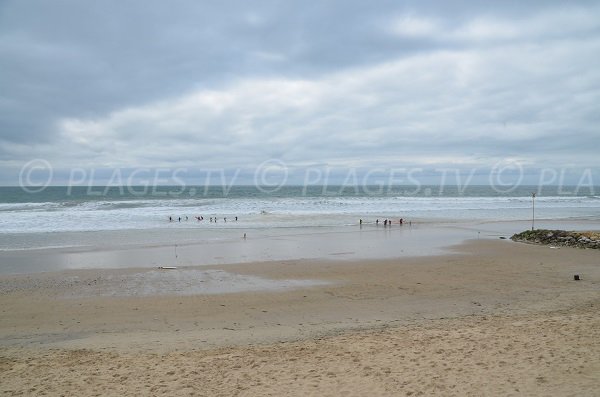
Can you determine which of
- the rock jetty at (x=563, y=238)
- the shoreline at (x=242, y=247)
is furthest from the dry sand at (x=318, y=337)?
the rock jetty at (x=563, y=238)

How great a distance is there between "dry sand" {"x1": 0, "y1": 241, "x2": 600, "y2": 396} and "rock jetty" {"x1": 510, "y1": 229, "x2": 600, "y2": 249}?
6901 mm

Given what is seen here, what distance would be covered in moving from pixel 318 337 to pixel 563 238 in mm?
18446

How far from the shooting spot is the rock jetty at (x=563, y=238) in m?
20.1

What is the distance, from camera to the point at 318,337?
8336 mm

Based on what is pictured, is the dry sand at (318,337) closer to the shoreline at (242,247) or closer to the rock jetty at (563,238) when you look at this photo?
the shoreline at (242,247)

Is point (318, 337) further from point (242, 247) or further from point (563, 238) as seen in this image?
point (563, 238)

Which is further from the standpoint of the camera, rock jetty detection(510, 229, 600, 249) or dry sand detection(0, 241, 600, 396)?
rock jetty detection(510, 229, 600, 249)

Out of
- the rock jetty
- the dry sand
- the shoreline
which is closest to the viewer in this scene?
the dry sand

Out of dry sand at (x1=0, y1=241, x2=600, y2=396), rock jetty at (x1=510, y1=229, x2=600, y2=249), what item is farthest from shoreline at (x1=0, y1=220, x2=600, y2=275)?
dry sand at (x1=0, y1=241, x2=600, y2=396)

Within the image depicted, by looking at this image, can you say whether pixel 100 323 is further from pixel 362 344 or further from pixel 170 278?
pixel 362 344

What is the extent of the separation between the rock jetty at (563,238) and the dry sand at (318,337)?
22.6ft

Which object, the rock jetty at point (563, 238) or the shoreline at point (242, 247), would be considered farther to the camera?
the rock jetty at point (563, 238)

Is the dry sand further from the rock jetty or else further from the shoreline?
the rock jetty

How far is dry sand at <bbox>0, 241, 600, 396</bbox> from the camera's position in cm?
611
